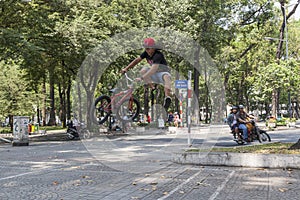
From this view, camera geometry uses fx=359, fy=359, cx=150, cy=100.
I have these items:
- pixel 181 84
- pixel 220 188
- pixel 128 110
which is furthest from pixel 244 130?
pixel 128 110

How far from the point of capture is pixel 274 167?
10.4m

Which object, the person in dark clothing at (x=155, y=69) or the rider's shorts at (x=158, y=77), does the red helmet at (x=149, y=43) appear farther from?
the rider's shorts at (x=158, y=77)

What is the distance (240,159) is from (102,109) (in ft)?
16.2

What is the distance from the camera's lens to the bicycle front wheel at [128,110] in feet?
26.3

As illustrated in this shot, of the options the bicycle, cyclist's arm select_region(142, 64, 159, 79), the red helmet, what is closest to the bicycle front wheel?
the bicycle

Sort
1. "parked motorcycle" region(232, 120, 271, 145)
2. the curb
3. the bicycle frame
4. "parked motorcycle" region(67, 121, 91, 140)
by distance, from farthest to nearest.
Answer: "parked motorcycle" region(67, 121, 91, 140) < "parked motorcycle" region(232, 120, 271, 145) < the curb < the bicycle frame

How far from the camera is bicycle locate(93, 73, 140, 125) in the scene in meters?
7.57

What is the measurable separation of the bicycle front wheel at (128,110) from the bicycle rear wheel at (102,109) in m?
0.26

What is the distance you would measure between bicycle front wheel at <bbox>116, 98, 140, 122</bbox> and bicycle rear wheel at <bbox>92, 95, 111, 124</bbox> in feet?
0.84

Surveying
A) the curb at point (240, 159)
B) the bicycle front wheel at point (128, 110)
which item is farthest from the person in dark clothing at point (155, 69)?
the curb at point (240, 159)

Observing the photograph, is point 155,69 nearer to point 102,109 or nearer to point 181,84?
point 102,109

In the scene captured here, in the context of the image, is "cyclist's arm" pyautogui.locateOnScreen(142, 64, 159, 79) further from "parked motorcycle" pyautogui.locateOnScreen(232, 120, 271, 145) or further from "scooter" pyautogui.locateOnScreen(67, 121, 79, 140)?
"scooter" pyautogui.locateOnScreen(67, 121, 79, 140)

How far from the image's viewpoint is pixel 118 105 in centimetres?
781

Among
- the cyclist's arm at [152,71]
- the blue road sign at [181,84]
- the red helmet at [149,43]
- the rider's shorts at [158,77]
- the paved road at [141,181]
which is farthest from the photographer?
the blue road sign at [181,84]
